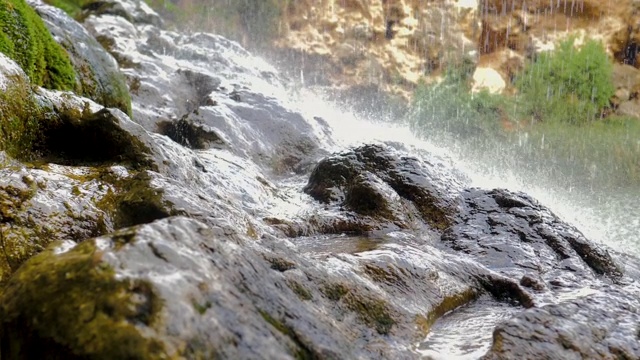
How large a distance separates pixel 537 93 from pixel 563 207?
832 cm

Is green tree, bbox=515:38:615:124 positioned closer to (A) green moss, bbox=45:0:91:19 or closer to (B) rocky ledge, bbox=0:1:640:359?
(B) rocky ledge, bbox=0:1:640:359

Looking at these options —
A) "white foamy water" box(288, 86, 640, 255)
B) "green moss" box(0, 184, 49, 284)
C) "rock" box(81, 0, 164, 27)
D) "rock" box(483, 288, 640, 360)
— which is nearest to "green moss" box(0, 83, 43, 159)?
"green moss" box(0, 184, 49, 284)

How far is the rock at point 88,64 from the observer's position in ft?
23.4

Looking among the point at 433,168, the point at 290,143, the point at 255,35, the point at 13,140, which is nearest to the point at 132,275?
the point at 13,140

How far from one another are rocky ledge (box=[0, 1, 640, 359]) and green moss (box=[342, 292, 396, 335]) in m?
0.01

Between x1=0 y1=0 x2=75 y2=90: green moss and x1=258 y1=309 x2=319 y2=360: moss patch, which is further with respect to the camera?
x1=0 y1=0 x2=75 y2=90: green moss

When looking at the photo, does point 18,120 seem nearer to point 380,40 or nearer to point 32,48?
point 32,48

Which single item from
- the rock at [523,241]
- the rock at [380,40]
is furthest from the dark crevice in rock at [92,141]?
the rock at [380,40]

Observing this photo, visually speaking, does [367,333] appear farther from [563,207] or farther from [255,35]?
[255,35]

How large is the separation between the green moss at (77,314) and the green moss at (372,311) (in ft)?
4.94

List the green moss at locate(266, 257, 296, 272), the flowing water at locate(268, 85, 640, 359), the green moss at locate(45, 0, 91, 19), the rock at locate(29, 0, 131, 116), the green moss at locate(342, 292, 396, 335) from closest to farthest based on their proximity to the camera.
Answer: the green moss at locate(266, 257, 296, 272) → the green moss at locate(342, 292, 396, 335) → the flowing water at locate(268, 85, 640, 359) → the rock at locate(29, 0, 131, 116) → the green moss at locate(45, 0, 91, 19)

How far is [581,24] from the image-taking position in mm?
21156

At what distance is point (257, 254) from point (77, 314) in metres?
1.17

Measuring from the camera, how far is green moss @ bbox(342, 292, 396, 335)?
3205 mm
